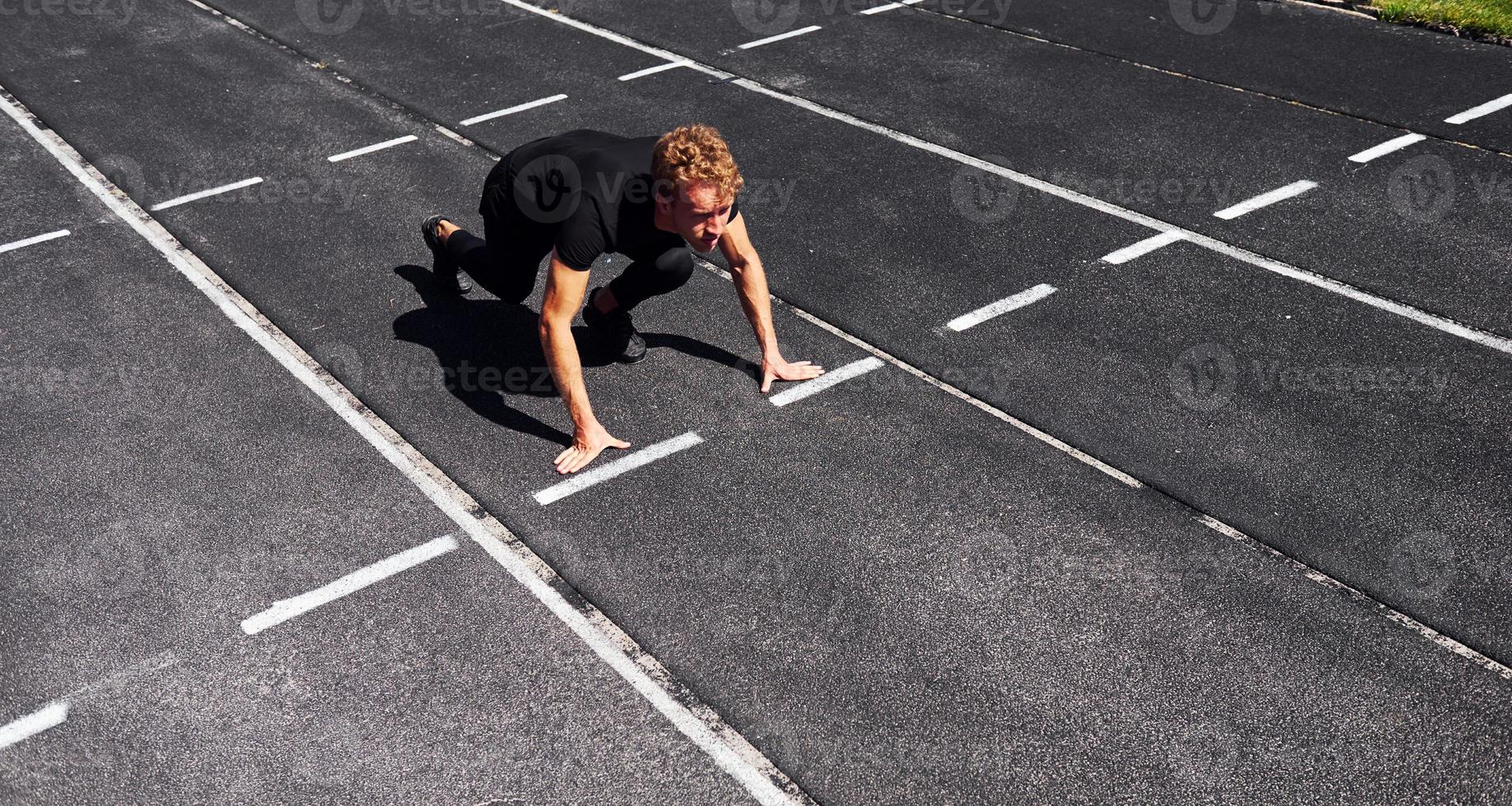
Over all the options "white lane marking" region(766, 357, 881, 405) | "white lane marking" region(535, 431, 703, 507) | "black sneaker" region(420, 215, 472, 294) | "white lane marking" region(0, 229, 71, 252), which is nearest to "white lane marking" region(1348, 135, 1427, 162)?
"white lane marking" region(766, 357, 881, 405)

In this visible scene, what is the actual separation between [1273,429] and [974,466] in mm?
1546

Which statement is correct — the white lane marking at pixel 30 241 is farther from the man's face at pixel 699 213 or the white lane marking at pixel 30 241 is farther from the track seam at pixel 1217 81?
the track seam at pixel 1217 81

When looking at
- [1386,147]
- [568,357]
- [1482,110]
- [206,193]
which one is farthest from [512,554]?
[1482,110]

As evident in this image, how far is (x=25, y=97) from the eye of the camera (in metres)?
10.9

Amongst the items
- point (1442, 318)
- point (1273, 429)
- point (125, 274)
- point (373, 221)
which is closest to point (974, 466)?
point (1273, 429)

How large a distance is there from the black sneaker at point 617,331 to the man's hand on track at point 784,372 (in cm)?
75

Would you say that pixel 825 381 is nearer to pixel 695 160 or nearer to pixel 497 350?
pixel 695 160

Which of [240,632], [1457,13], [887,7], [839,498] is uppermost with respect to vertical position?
[1457,13]

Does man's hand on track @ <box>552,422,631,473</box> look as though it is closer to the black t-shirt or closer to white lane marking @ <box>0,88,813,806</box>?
white lane marking @ <box>0,88,813,806</box>

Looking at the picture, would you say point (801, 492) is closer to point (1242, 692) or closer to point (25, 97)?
point (1242, 692)

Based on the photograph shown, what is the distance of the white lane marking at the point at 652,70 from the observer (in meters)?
11.1

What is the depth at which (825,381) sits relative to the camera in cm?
652

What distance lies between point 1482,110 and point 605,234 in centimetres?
773

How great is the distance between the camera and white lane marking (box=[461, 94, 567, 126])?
10.2 m
